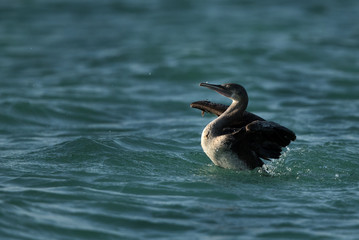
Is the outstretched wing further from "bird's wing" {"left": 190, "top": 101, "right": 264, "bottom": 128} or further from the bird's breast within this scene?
"bird's wing" {"left": 190, "top": 101, "right": 264, "bottom": 128}

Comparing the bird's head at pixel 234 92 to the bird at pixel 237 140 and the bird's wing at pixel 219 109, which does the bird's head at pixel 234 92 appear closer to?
the bird at pixel 237 140

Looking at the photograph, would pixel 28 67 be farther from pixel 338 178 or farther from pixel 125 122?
pixel 338 178

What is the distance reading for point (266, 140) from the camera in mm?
8797

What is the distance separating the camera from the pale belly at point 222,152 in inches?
342

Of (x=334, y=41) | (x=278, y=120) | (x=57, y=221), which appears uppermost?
(x=334, y=41)

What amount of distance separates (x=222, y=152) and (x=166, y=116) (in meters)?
5.30

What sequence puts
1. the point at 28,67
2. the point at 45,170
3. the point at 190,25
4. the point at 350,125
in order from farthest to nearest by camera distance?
the point at 190,25
the point at 28,67
the point at 350,125
the point at 45,170

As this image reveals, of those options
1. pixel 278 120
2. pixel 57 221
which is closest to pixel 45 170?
pixel 57 221

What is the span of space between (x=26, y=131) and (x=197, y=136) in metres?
3.05

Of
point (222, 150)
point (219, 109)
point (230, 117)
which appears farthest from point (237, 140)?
point (219, 109)

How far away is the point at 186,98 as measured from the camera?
1561cm

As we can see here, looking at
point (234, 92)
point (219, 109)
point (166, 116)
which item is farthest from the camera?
point (166, 116)

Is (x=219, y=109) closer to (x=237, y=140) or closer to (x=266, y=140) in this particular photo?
(x=237, y=140)

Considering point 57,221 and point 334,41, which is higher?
point 334,41
